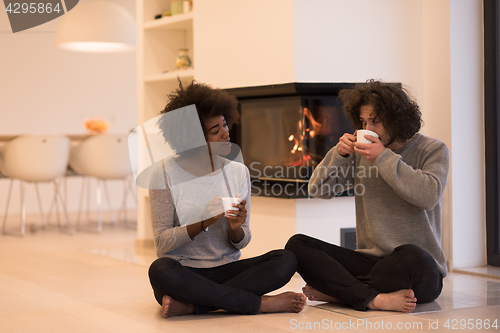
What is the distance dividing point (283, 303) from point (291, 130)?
4.11 feet

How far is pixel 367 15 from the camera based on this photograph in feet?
10.5

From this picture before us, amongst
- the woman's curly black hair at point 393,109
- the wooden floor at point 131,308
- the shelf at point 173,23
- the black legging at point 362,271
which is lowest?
the wooden floor at point 131,308

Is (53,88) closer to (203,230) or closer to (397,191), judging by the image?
(203,230)

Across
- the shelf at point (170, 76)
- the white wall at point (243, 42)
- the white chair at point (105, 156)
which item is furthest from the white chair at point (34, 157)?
the white wall at point (243, 42)

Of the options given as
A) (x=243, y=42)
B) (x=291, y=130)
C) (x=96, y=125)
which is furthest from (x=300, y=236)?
(x=96, y=125)

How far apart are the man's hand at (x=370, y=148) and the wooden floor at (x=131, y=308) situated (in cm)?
54

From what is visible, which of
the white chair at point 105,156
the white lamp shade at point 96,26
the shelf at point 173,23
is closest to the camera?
the shelf at point 173,23

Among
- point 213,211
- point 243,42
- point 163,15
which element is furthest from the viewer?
point 163,15

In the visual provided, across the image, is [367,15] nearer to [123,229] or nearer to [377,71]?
[377,71]

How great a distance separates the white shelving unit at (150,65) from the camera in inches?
165

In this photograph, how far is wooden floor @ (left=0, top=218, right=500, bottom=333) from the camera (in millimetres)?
1982

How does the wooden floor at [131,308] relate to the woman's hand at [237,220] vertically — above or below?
below

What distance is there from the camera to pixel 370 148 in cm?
212

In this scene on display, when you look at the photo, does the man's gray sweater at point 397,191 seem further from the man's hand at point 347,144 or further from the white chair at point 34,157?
the white chair at point 34,157
